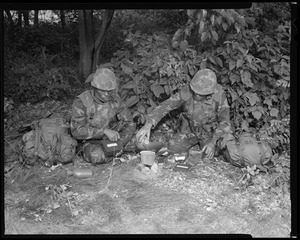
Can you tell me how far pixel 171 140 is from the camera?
5.48m

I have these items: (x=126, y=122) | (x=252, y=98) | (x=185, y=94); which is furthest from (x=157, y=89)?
(x=252, y=98)

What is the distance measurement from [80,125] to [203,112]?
65.3 inches

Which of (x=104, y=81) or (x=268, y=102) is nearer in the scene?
(x=104, y=81)

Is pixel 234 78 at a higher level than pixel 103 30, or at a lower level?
lower

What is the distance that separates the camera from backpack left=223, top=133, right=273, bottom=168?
4699 millimetres

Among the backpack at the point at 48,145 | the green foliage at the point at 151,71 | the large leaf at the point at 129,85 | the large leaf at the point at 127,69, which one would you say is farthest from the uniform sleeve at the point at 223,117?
the backpack at the point at 48,145

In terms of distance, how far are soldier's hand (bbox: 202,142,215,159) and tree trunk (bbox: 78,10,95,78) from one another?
11.5ft

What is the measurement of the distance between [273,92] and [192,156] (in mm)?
1481

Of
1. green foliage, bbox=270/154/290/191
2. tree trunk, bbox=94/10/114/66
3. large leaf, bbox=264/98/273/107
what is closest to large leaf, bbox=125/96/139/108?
large leaf, bbox=264/98/273/107

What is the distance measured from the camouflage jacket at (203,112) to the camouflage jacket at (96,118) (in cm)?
36

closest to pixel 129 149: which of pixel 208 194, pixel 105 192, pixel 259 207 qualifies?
pixel 105 192

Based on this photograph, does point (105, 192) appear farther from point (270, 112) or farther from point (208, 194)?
point (270, 112)

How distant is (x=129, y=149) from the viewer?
5.21 m

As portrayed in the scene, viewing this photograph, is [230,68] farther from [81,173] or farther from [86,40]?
[86,40]
